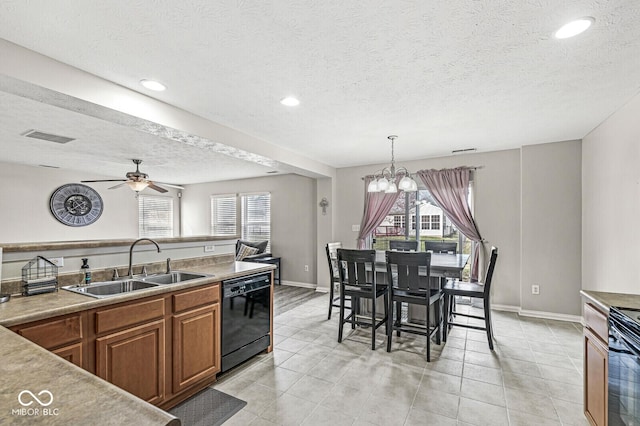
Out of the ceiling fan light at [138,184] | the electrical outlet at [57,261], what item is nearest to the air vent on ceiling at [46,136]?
the ceiling fan light at [138,184]

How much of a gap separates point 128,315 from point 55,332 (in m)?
0.37

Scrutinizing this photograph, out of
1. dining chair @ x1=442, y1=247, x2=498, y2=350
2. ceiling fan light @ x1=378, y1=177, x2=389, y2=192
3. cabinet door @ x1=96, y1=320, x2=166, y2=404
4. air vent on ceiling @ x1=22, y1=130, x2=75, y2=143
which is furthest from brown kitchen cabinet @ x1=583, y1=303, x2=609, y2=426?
air vent on ceiling @ x1=22, y1=130, x2=75, y2=143

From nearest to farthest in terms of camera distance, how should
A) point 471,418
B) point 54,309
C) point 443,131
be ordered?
point 54,309 < point 471,418 < point 443,131

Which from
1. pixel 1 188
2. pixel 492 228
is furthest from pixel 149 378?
pixel 1 188

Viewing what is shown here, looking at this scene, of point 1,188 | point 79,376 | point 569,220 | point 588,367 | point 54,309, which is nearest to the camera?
point 79,376

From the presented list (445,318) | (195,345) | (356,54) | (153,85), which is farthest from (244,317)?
(356,54)

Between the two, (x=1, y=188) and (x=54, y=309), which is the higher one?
(x=1, y=188)

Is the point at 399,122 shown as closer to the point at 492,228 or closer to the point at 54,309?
the point at 492,228

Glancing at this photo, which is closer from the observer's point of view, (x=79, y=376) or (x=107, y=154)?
(x=79, y=376)

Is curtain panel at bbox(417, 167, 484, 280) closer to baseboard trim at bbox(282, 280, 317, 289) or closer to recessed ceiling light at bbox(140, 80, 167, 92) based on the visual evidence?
baseboard trim at bbox(282, 280, 317, 289)

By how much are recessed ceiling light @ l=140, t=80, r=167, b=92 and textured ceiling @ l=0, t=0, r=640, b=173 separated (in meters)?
0.06

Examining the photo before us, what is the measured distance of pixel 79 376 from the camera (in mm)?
939

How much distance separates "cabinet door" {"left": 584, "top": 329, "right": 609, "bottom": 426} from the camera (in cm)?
171

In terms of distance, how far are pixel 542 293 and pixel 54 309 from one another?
537cm
